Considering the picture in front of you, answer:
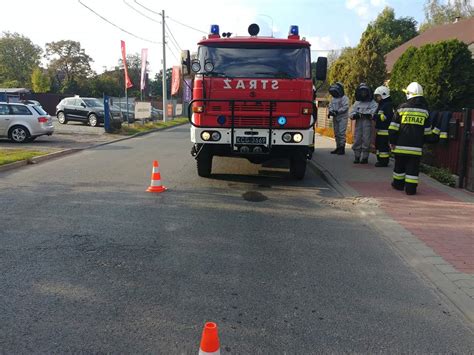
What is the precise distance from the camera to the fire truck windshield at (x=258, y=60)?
27.7 feet

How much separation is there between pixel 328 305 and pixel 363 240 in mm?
2056

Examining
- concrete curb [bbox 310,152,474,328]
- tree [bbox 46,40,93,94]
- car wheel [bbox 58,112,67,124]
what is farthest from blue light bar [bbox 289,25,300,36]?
tree [bbox 46,40,93,94]

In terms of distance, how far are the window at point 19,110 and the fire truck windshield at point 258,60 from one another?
10999mm

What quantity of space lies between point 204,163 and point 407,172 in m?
4.02

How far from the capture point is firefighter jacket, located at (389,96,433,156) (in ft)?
25.6

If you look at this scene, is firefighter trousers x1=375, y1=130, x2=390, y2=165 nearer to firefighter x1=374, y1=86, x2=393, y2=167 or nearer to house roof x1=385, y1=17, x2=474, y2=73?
firefighter x1=374, y1=86, x2=393, y2=167

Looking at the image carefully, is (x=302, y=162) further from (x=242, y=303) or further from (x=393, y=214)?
(x=242, y=303)

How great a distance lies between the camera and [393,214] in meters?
6.63

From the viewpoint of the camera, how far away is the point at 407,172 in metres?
7.93

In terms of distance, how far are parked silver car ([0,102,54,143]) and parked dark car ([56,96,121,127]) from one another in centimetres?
982

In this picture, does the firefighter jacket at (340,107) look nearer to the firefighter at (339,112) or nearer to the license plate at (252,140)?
the firefighter at (339,112)

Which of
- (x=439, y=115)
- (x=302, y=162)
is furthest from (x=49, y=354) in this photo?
(x=439, y=115)

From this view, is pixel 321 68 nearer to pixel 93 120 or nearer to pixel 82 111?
pixel 93 120

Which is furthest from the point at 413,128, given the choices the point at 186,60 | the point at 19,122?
the point at 19,122
